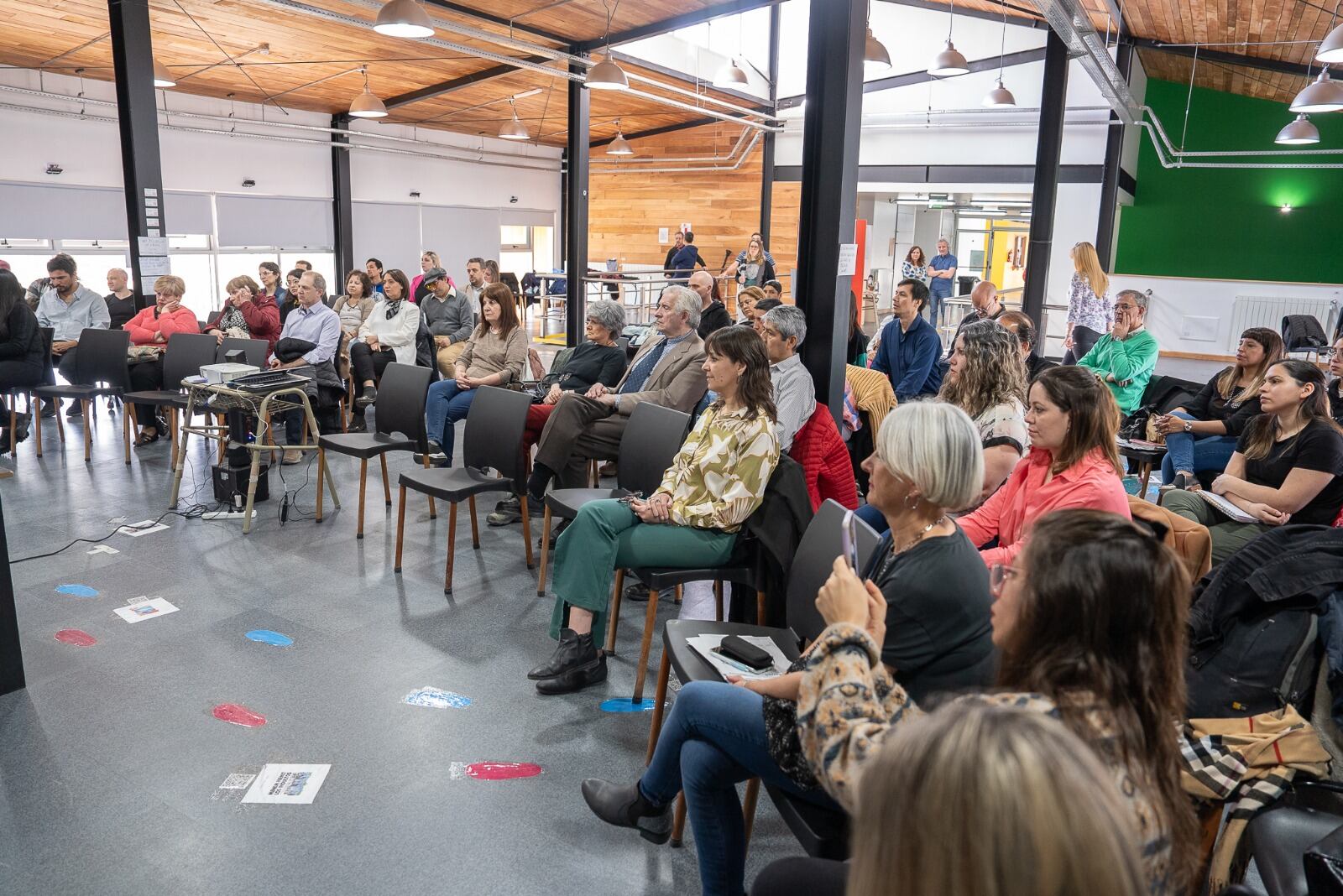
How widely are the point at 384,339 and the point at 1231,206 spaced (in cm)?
1185

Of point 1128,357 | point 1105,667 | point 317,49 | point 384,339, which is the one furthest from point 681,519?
point 317,49

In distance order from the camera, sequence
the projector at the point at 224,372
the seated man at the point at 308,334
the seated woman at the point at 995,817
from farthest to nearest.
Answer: the seated man at the point at 308,334
the projector at the point at 224,372
the seated woman at the point at 995,817

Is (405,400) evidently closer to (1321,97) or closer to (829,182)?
(829,182)

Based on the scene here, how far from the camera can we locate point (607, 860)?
219 cm

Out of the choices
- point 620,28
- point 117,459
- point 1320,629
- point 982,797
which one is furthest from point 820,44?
point 620,28

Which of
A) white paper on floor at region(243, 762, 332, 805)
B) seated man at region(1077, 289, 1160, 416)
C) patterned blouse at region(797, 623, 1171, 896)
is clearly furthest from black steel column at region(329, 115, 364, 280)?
patterned blouse at region(797, 623, 1171, 896)

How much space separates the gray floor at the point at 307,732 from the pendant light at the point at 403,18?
329 centimetres

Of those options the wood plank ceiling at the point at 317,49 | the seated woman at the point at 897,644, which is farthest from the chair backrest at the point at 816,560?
the wood plank ceiling at the point at 317,49

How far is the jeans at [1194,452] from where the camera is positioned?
4523 mm

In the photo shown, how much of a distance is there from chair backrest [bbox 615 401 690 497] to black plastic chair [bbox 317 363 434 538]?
1.28 meters

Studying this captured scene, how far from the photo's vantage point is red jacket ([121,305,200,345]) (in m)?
6.44

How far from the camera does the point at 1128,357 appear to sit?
17.4 feet

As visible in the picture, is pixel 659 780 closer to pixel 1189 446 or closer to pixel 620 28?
pixel 1189 446

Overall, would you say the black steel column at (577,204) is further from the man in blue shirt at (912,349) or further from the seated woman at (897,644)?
the seated woman at (897,644)
